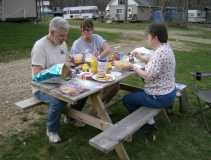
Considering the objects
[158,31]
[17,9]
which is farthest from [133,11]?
[158,31]

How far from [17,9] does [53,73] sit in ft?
64.1

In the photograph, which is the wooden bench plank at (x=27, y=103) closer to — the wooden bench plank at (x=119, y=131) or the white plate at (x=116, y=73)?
the white plate at (x=116, y=73)

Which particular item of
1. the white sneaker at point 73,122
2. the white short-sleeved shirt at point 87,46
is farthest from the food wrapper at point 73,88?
Answer: the white short-sleeved shirt at point 87,46

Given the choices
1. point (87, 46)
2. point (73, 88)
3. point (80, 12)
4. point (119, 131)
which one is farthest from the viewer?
point (80, 12)

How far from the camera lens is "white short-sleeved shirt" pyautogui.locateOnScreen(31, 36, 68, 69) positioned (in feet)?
10.9

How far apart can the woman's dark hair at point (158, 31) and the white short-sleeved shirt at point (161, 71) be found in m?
0.08

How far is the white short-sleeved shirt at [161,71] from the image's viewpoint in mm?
3275

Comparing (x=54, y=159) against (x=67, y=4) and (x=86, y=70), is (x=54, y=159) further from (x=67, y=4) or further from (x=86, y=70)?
(x=67, y=4)

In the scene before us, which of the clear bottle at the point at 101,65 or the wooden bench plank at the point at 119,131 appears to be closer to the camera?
the wooden bench plank at the point at 119,131

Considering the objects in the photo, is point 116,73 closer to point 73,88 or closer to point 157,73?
point 157,73

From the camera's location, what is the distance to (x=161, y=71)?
3.34m

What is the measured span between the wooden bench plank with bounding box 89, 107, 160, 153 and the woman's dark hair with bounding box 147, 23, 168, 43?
Answer: 2.62 ft

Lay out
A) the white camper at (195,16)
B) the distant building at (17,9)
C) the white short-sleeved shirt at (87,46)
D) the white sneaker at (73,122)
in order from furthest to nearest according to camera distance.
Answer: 1. the white camper at (195,16)
2. the distant building at (17,9)
3. the white short-sleeved shirt at (87,46)
4. the white sneaker at (73,122)

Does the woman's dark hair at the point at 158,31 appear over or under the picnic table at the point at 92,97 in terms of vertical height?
over
